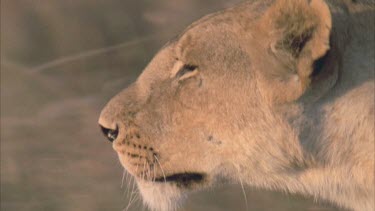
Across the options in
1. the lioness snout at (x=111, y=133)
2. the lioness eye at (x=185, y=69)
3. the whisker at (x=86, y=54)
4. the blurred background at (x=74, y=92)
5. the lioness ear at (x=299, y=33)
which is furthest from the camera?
the whisker at (x=86, y=54)

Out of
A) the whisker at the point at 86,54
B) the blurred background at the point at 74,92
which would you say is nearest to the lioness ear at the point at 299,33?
the blurred background at the point at 74,92

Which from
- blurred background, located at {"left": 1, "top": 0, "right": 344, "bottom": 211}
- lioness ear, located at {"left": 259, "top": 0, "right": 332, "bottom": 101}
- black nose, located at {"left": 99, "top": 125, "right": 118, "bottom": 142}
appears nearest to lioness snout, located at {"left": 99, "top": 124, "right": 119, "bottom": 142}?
black nose, located at {"left": 99, "top": 125, "right": 118, "bottom": 142}

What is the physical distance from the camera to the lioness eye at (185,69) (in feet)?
10.3

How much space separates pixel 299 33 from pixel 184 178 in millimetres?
596

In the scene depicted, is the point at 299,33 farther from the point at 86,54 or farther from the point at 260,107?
the point at 86,54

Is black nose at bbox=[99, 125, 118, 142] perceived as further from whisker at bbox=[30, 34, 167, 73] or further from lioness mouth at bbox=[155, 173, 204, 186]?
whisker at bbox=[30, 34, 167, 73]

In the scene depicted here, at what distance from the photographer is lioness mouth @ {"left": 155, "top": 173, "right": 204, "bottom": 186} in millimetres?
3154

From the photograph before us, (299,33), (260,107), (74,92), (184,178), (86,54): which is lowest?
(184,178)

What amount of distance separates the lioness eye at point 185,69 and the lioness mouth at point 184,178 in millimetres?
267

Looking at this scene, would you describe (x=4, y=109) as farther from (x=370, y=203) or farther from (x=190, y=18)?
(x=370, y=203)

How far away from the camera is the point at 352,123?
2807mm

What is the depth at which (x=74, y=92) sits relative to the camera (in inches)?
207

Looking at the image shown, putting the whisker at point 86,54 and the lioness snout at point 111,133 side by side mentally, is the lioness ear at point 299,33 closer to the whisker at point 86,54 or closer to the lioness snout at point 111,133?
the lioness snout at point 111,133

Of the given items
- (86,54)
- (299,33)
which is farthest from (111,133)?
(86,54)
